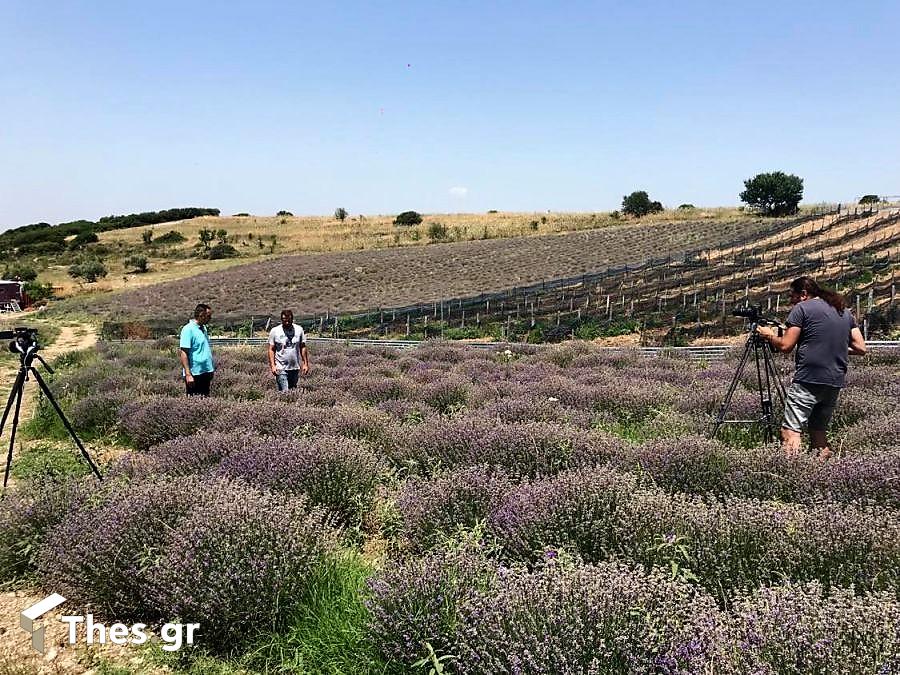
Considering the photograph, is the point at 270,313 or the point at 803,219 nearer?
the point at 270,313

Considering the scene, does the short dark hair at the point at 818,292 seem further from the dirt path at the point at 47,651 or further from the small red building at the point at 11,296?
the small red building at the point at 11,296

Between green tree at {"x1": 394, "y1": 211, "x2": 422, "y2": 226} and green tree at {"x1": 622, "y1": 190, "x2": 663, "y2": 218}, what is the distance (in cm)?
2502

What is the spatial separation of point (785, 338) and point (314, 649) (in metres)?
4.42

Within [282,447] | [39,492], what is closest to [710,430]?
[282,447]

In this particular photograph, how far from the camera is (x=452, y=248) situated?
156ft

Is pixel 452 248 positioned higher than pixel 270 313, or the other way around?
pixel 452 248

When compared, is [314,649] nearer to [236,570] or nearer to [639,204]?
[236,570]

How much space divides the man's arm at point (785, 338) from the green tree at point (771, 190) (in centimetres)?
6798

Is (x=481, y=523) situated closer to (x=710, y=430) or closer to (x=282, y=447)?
(x=282, y=447)

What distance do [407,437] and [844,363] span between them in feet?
12.6

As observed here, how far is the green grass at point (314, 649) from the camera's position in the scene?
8.80 feet

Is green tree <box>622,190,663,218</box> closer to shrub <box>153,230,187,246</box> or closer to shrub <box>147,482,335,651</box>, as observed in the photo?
shrub <box>153,230,187,246</box>

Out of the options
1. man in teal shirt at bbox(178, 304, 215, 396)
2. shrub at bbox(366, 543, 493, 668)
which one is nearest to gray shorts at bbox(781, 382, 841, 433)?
shrub at bbox(366, 543, 493, 668)
